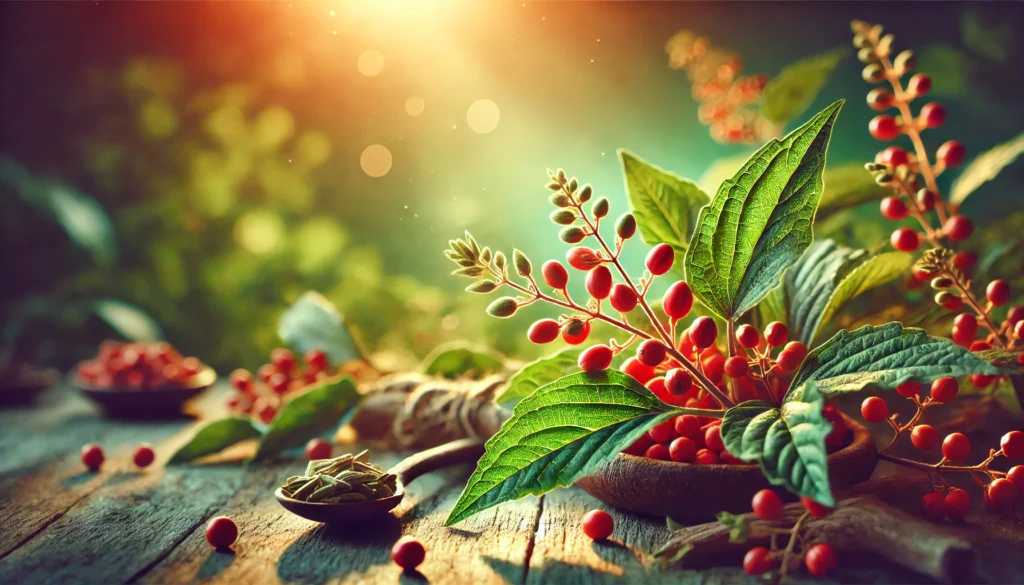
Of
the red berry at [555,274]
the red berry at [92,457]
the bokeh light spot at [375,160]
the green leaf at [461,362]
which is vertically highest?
the bokeh light spot at [375,160]

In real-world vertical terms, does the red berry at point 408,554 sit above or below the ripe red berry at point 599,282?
below

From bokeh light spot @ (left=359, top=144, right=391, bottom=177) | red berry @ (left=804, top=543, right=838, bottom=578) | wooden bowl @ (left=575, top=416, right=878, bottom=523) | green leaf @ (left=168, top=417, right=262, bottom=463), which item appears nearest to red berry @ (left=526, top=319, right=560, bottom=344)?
wooden bowl @ (left=575, top=416, right=878, bottom=523)

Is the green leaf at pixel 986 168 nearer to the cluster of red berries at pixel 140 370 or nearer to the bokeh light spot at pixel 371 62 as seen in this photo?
the bokeh light spot at pixel 371 62

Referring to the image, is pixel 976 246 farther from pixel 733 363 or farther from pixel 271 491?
pixel 271 491

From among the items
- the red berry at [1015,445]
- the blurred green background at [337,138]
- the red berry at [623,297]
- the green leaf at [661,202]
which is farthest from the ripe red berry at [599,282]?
the blurred green background at [337,138]

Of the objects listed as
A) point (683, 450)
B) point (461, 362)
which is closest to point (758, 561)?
point (683, 450)

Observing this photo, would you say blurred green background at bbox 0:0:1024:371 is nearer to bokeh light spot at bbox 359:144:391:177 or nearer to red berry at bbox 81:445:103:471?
bokeh light spot at bbox 359:144:391:177

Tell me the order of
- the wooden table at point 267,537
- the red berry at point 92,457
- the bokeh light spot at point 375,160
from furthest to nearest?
1. the bokeh light spot at point 375,160
2. the red berry at point 92,457
3. the wooden table at point 267,537

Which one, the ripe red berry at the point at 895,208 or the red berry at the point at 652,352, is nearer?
the red berry at the point at 652,352
